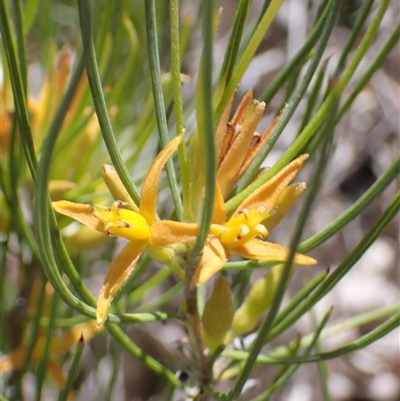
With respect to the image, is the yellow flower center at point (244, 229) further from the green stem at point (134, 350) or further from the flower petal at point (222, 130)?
the green stem at point (134, 350)

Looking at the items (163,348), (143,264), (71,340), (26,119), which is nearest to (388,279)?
(163,348)

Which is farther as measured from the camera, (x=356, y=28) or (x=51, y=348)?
(x=51, y=348)

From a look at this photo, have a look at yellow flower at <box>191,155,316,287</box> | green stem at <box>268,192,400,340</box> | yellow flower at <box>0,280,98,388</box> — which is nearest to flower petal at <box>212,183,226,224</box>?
yellow flower at <box>191,155,316,287</box>

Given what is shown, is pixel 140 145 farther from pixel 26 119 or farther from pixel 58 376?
pixel 58 376

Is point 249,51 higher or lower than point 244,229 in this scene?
higher

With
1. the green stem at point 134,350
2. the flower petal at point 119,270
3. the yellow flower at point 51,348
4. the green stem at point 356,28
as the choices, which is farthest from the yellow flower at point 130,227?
the yellow flower at point 51,348

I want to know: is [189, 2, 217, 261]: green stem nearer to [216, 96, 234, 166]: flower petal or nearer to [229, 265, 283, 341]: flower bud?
[216, 96, 234, 166]: flower petal

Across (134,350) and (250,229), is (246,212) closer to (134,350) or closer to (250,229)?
(250,229)

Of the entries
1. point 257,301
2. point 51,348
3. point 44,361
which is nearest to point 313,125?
point 257,301
